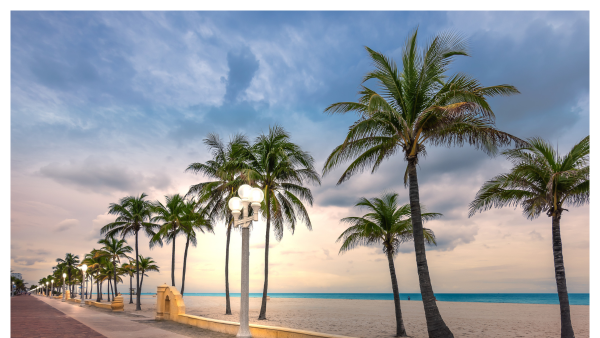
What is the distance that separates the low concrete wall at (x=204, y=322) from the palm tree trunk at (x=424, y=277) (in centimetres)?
328

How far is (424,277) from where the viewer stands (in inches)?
428

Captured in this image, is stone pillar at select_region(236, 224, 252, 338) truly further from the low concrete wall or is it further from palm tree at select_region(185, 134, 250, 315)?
palm tree at select_region(185, 134, 250, 315)

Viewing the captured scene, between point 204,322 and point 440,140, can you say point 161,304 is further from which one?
point 440,140

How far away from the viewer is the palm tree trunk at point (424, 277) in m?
10.4

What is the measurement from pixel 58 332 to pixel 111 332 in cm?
193

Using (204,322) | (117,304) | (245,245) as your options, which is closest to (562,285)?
(245,245)

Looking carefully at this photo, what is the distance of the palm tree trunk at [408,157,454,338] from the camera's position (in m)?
10.4

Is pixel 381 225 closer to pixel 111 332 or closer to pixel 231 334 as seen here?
pixel 231 334

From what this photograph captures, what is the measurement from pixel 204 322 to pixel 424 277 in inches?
374

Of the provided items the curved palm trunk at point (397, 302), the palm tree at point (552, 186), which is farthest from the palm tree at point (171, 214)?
the palm tree at point (552, 186)

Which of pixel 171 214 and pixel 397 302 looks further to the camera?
pixel 171 214

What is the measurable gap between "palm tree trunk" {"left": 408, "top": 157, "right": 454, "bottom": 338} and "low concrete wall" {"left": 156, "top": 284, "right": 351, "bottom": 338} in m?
3.28

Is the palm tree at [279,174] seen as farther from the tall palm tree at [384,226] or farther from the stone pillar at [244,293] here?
the stone pillar at [244,293]

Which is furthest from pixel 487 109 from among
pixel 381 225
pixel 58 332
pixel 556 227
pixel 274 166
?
pixel 58 332
